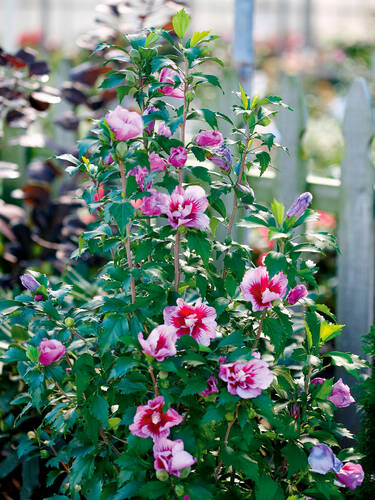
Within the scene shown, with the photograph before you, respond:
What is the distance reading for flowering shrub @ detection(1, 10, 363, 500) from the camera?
1157mm

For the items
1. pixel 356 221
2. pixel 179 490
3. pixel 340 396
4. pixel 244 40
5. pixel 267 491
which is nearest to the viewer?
pixel 179 490

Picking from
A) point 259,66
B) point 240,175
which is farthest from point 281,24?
point 240,175

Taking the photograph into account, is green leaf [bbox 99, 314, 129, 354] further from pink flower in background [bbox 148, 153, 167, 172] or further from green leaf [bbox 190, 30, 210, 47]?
green leaf [bbox 190, 30, 210, 47]

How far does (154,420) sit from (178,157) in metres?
0.49

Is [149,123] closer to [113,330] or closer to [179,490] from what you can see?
[113,330]

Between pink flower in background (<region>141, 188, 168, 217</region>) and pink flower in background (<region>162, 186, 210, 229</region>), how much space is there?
1 cm

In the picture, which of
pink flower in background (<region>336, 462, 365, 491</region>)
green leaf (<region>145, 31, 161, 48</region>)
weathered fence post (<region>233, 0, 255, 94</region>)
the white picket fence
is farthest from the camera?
weathered fence post (<region>233, 0, 255, 94</region>)

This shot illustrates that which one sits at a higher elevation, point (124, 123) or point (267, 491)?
point (124, 123)

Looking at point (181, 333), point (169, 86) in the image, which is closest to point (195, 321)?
point (181, 333)

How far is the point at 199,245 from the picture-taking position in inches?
47.1

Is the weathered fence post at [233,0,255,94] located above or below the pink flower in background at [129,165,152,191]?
above

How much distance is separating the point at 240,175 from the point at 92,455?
65cm

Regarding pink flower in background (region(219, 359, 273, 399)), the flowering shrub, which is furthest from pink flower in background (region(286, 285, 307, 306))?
pink flower in background (region(219, 359, 273, 399))

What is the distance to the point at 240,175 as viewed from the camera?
52.9 inches
